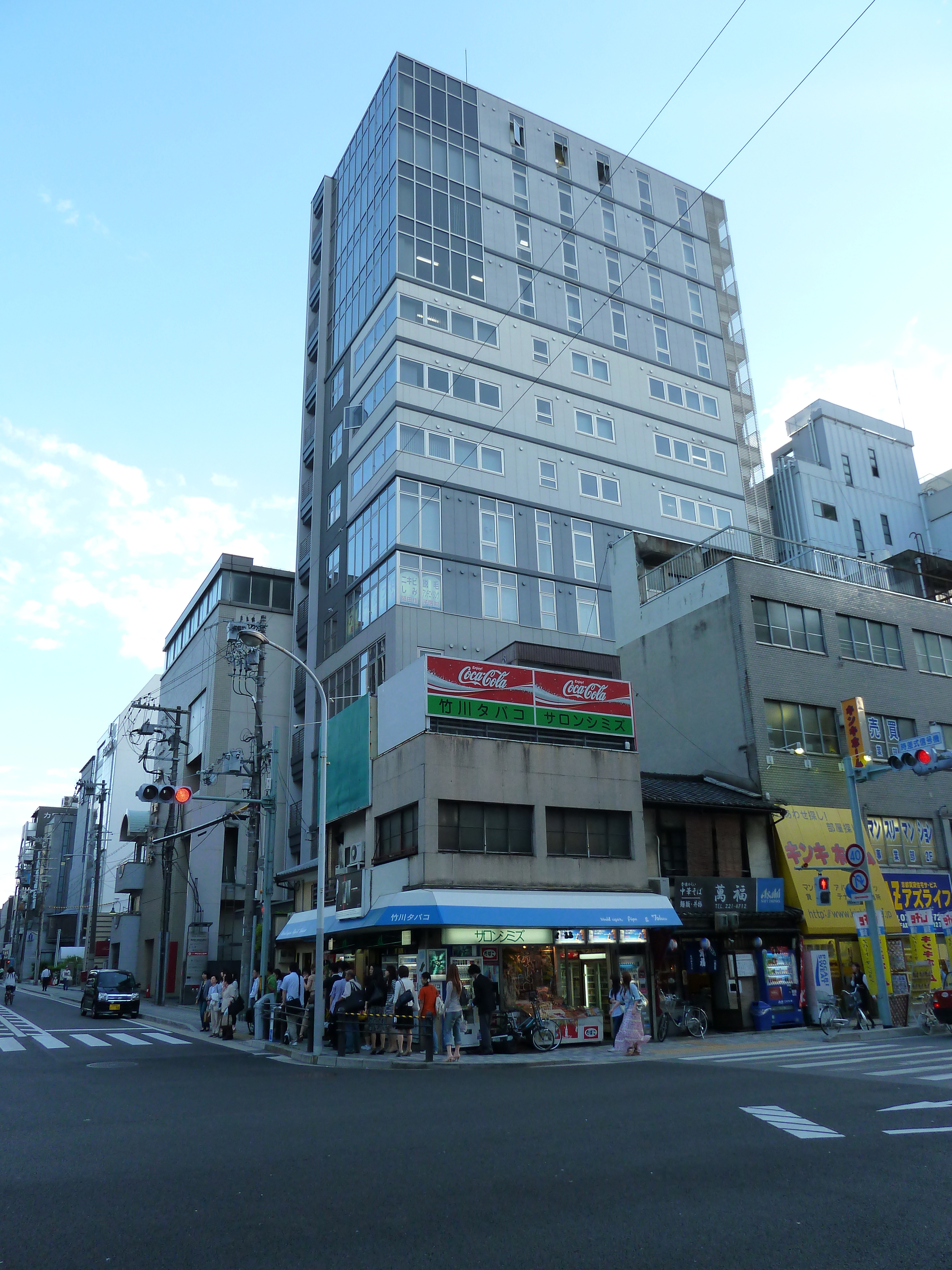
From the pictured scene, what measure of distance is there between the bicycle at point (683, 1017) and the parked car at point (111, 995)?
2344 centimetres

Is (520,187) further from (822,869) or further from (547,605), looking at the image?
(822,869)

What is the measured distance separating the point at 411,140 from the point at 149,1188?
53.0 m

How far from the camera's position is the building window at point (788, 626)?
106ft

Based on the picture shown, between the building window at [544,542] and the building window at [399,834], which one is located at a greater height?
the building window at [544,542]

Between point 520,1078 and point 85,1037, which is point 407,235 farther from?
point 520,1078

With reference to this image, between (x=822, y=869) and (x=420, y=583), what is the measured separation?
2128 centimetres

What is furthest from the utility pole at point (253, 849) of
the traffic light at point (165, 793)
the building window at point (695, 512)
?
the building window at point (695, 512)

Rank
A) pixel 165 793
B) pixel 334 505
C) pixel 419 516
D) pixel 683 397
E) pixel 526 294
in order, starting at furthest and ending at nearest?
pixel 683 397 < pixel 334 505 < pixel 526 294 < pixel 419 516 < pixel 165 793

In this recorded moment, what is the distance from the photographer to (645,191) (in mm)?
60312

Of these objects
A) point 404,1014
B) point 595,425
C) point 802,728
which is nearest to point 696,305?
point 595,425

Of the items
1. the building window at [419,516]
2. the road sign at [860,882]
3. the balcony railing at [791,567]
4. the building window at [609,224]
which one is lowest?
the road sign at [860,882]

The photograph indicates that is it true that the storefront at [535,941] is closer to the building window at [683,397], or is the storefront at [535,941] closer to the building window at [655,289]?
the building window at [683,397]

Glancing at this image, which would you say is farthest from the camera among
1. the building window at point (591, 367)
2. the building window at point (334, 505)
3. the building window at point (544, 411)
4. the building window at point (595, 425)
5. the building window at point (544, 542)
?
the building window at point (591, 367)

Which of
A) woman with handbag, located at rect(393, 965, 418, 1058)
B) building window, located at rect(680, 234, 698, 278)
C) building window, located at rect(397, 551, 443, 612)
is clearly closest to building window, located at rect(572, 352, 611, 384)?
building window, located at rect(680, 234, 698, 278)
